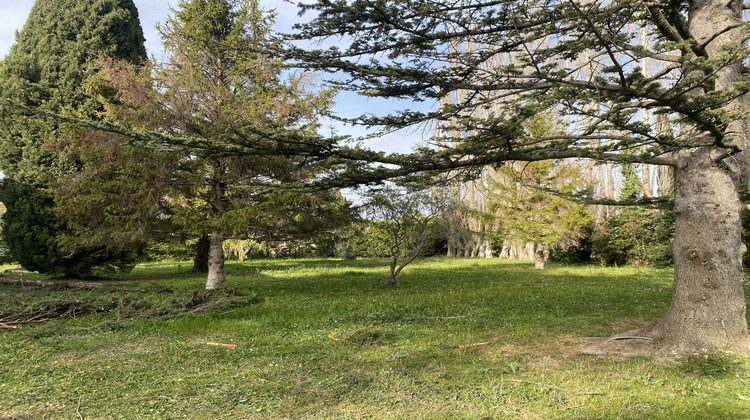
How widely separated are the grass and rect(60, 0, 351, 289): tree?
237 centimetres

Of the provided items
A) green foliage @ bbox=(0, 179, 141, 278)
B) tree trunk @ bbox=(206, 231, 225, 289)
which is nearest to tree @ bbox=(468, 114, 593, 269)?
tree trunk @ bbox=(206, 231, 225, 289)

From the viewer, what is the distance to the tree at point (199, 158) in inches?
356

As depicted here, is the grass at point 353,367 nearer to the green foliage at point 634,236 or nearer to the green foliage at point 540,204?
the green foliage at point 540,204

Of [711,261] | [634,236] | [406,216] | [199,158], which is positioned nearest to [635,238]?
[634,236]

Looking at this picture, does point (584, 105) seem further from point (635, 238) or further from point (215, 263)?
point (635, 238)

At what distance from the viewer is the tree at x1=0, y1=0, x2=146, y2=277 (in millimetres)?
12086

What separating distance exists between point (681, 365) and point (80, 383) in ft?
19.2

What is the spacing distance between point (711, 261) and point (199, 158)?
343 inches

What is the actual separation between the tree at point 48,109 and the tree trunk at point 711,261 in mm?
13016

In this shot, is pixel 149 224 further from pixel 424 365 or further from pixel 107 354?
pixel 424 365

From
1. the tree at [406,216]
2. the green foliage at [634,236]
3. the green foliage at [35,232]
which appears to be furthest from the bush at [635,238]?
the green foliage at [35,232]

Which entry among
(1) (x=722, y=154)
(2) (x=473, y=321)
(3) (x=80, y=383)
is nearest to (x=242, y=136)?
(3) (x=80, y=383)

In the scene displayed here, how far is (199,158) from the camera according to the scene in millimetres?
8898

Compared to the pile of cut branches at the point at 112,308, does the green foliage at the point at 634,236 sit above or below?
above
